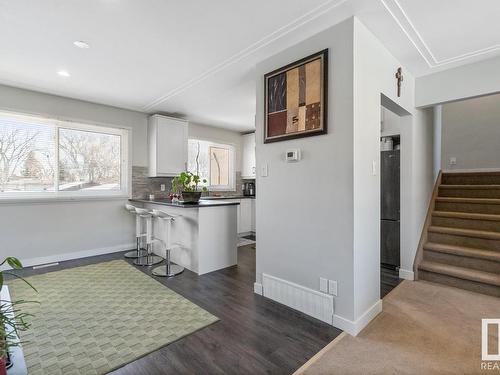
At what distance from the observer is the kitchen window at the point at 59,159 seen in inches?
141

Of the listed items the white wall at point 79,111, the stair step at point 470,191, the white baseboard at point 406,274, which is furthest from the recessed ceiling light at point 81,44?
the stair step at point 470,191

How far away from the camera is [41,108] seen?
3.77m

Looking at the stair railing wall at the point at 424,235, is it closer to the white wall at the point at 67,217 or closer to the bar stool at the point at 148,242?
the bar stool at the point at 148,242

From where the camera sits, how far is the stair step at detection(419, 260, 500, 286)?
2820mm

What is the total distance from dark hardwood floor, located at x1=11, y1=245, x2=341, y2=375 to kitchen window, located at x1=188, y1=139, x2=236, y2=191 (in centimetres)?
324

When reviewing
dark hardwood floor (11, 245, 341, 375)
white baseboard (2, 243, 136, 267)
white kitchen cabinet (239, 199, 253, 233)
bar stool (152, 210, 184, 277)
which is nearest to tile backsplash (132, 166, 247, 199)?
white baseboard (2, 243, 136, 267)

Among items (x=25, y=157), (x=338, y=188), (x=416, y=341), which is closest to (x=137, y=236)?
(x=25, y=157)

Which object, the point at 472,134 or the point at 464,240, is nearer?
the point at 464,240

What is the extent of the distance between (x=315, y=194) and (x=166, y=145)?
3331 mm

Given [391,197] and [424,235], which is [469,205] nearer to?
[424,235]

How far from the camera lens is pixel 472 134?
5.36 m

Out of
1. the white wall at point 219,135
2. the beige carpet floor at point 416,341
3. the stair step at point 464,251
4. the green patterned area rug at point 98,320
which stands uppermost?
the white wall at point 219,135

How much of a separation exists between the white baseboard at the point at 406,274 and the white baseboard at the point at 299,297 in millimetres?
1663

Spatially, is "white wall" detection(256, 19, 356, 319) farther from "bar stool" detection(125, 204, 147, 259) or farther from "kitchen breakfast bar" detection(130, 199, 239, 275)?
"bar stool" detection(125, 204, 147, 259)
